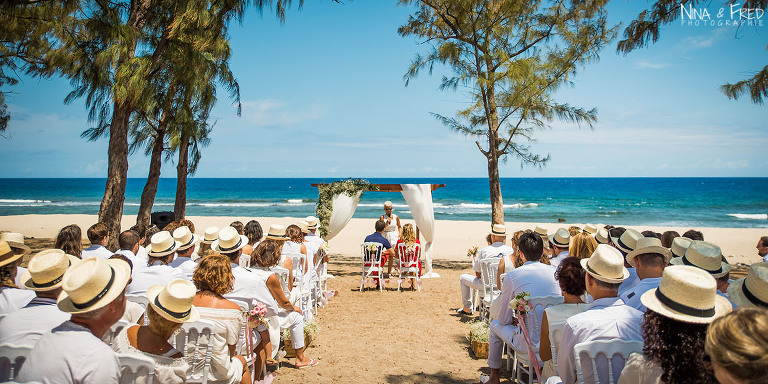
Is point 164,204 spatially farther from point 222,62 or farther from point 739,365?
point 739,365

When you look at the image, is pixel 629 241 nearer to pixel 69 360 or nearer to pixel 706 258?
pixel 706 258

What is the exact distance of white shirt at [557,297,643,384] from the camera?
235cm

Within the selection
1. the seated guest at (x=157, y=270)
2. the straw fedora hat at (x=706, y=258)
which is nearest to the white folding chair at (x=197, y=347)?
the seated guest at (x=157, y=270)

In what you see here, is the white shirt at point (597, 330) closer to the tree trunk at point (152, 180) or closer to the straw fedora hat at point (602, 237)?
the straw fedora hat at point (602, 237)

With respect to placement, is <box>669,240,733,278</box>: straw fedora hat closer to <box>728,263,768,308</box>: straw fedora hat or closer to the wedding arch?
<box>728,263,768,308</box>: straw fedora hat

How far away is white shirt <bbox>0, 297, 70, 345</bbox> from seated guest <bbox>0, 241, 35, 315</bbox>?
52 centimetres

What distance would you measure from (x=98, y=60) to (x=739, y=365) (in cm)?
734

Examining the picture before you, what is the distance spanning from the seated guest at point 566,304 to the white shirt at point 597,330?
0.31 m

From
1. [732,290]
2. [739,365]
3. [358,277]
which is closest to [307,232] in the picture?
[358,277]

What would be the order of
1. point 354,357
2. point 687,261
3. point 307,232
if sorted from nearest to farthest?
point 687,261 → point 354,357 → point 307,232

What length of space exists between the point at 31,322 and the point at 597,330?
2958 mm

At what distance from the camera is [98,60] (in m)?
6.20

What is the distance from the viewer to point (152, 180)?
31.9 ft

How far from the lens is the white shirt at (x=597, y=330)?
2.35 m
